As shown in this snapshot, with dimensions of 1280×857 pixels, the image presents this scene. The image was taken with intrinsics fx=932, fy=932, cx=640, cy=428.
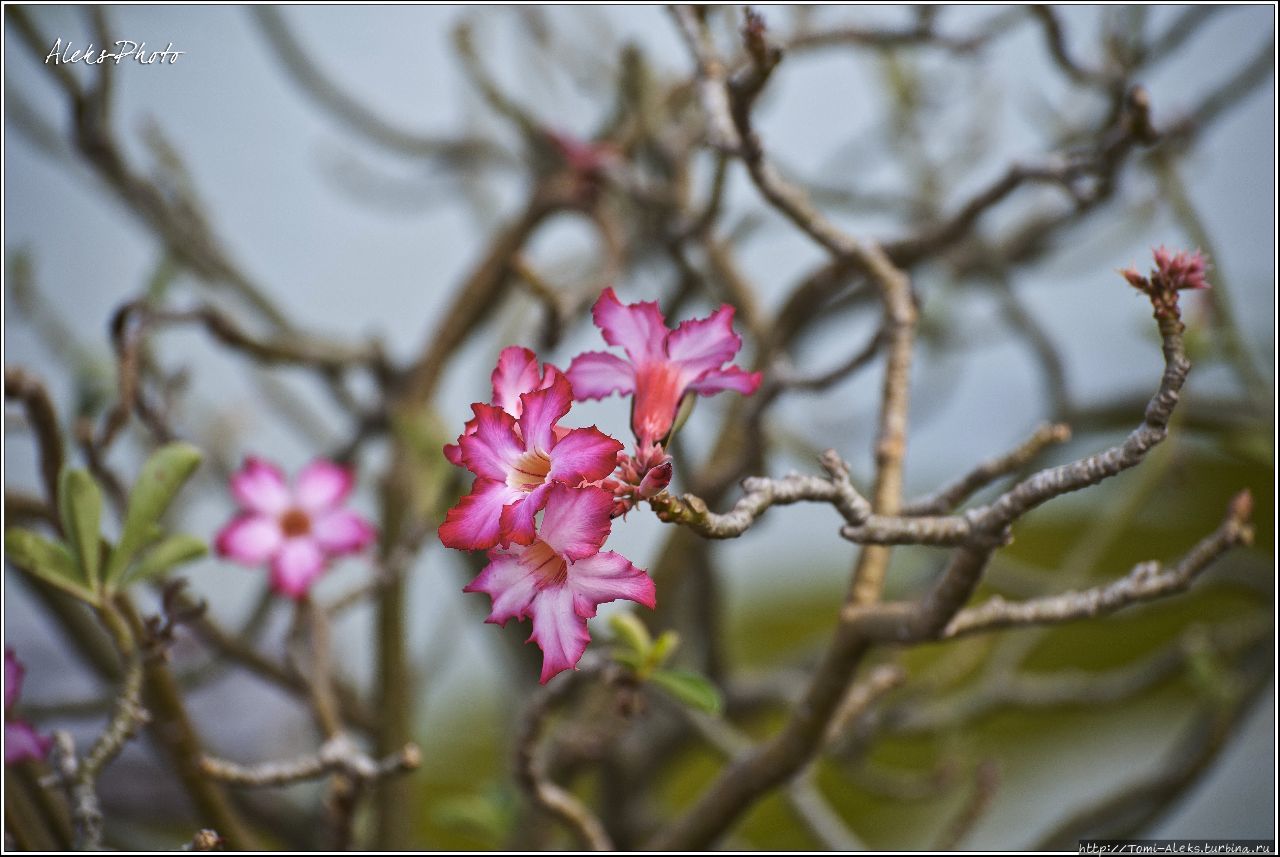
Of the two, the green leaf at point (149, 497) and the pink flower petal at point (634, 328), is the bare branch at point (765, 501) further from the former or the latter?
the green leaf at point (149, 497)

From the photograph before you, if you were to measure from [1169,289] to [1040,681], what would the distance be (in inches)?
36.5

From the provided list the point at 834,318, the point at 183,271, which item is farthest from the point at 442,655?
the point at 834,318

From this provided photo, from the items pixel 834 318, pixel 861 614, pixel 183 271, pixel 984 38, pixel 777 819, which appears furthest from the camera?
pixel 777 819

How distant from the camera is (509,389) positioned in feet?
1.11

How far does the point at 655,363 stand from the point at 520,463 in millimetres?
71

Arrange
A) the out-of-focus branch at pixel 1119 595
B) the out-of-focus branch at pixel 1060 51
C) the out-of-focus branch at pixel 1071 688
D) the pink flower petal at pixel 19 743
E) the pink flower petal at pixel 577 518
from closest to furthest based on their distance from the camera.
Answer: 1. the pink flower petal at pixel 577 518
2. the out-of-focus branch at pixel 1119 595
3. the pink flower petal at pixel 19 743
4. the out-of-focus branch at pixel 1060 51
5. the out-of-focus branch at pixel 1071 688

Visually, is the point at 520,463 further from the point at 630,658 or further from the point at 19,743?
the point at 19,743

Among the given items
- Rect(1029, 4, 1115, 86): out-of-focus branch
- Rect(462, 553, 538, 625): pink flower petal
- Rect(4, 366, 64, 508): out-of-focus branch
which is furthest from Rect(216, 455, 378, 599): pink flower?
Rect(1029, 4, 1115, 86): out-of-focus branch

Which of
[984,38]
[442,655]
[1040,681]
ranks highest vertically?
[984,38]

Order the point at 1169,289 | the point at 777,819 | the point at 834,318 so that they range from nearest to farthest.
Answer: the point at 1169,289 < the point at 834,318 < the point at 777,819

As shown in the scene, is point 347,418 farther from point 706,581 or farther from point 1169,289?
point 1169,289

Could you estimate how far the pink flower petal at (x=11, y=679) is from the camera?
498mm

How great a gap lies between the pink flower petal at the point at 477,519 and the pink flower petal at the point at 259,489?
1.74 feet

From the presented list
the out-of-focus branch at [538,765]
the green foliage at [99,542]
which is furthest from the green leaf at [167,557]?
the out-of-focus branch at [538,765]
